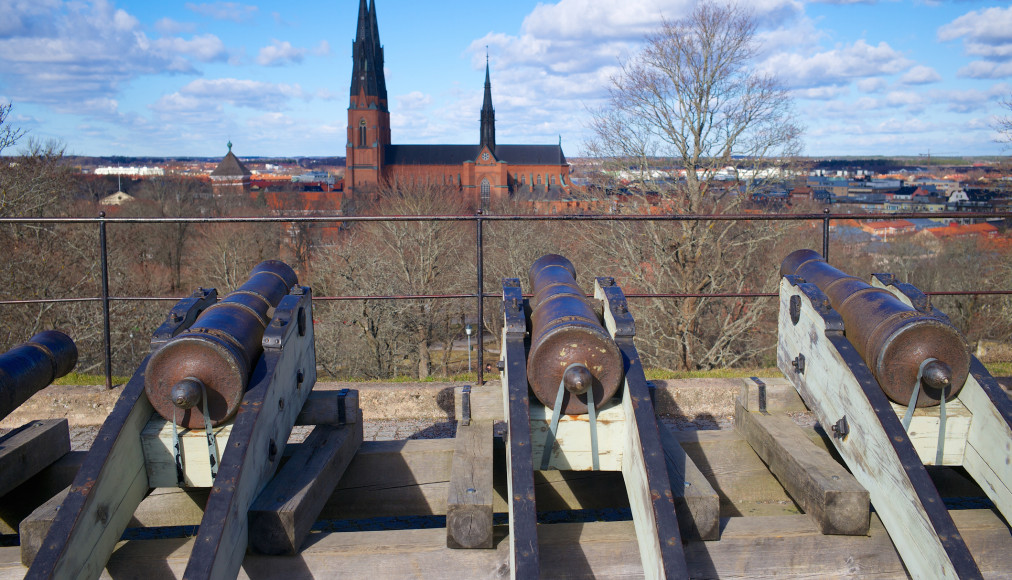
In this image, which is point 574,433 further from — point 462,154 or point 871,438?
point 462,154

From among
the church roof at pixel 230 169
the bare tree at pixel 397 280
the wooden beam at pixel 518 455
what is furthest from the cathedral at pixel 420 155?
the wooden beam at pixel 518 455

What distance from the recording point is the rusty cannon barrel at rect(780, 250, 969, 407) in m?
2.06

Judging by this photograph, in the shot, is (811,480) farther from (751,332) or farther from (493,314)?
(493,314)

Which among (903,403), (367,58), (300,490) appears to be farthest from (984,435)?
(367,58)

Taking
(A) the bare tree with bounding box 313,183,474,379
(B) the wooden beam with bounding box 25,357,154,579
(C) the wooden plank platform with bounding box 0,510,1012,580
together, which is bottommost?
(A) the bare tree with bounding box 313,183,474,379

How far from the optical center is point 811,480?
2057mm

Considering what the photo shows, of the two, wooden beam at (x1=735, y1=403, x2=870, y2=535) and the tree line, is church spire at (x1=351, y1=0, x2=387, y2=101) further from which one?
wooden beam at (x1=735, y1=403, x2=870, y2=535)

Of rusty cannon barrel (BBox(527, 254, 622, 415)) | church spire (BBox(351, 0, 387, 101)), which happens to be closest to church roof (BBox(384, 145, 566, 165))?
church spire (BBox(351, 0, 387, 101))

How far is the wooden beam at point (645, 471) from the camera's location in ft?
5.31

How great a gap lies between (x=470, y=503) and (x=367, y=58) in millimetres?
76635

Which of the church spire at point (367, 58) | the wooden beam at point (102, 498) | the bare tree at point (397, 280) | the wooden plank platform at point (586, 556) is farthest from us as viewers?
the church spire at point (367, 58)

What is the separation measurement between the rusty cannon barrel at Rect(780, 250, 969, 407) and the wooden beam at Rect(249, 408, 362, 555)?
5.74 ft

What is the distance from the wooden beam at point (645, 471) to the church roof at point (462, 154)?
81.9 m

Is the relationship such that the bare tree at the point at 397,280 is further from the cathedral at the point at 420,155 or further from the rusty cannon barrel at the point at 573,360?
the cathedral at the point at 420,155
